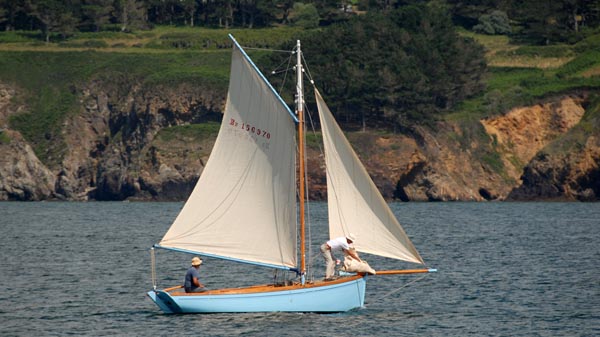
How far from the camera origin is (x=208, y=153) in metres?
148

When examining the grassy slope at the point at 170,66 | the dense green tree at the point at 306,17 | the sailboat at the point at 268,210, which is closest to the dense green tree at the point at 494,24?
the grassy slope at the point at 170,66

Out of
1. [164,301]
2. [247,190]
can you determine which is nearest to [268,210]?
[247,190]

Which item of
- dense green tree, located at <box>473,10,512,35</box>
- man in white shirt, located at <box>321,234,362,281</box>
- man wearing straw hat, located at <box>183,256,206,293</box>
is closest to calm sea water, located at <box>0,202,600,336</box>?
man wearing straw hat, located at <box>183,256,206,293</box>

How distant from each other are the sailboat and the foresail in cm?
4

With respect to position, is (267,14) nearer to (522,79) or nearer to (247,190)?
(522,79)

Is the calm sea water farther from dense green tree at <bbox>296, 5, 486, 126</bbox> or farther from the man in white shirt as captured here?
dense green tree at <bbox>296, 5, 486, 126</bbox>

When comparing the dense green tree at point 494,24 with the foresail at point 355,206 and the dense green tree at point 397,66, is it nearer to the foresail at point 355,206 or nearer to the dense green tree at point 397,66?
the dense green tree at point 397,66

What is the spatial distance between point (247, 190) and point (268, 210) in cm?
105

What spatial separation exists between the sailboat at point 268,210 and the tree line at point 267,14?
Answer: 13733 centimetres

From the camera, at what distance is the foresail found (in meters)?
40.8

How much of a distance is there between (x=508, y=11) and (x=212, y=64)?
50.8 meters

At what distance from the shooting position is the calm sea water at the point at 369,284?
4012cm

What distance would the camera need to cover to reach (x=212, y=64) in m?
170

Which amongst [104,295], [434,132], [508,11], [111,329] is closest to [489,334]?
[111,329]
